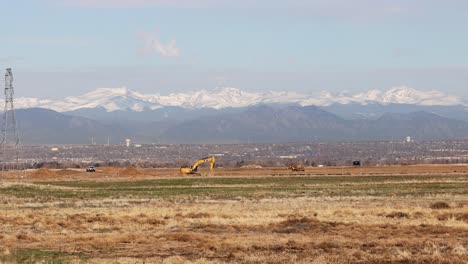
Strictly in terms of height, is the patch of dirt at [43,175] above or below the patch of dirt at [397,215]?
below

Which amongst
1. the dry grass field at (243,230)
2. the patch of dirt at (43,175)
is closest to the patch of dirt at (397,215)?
the dry grass field at (243,230)

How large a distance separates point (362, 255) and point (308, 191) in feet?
157

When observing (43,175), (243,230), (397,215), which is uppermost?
(397,215)

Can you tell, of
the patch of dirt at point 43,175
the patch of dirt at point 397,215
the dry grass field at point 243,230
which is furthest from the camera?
the patch of dirt at point 43,175

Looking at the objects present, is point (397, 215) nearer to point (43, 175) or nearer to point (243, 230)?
point (243, 230)

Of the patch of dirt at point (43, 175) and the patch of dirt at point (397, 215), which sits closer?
the patch of dirt at point (397, 215)

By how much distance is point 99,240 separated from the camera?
35688 millimetres

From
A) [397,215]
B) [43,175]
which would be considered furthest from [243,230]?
[43,175]

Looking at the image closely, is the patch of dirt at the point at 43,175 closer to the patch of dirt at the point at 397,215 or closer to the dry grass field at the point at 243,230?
the dry grass field at the point at 243,230

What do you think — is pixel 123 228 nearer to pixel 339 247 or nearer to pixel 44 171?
pixel 339 247

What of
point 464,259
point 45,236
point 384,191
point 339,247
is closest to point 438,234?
point 339,247

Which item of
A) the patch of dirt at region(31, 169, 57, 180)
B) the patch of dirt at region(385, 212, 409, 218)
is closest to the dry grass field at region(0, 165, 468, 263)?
the patch of dirt at region(385, 212, 409, 218)

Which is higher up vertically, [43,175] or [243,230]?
[243,230]

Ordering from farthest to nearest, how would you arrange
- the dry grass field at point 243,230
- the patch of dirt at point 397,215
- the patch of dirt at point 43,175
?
the patch of dirt at point 43,175 → the patch of dirt at point 397,215 → the dry grass field at point 243,230
